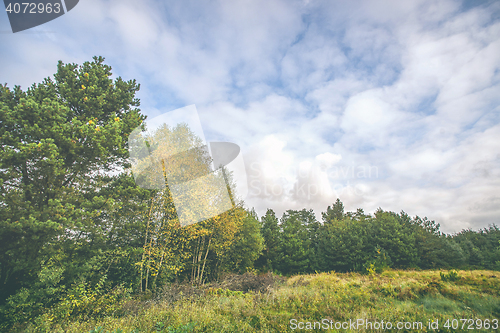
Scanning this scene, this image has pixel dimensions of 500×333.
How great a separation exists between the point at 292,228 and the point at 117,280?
29186 millimetres

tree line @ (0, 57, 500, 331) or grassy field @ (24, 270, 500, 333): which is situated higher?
tree line @ (0, 57, 500, 331)

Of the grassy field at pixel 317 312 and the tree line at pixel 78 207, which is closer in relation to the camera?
the grassy field at pixel 317 312

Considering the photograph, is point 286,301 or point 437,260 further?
point 437,260

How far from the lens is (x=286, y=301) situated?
779cm

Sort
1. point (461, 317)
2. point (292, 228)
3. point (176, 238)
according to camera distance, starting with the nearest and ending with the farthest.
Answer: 1. point (461, 317)
2. point (176, 238)
3. point (292, 228)

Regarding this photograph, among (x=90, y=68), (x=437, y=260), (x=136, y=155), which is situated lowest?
(x=437, y=260)

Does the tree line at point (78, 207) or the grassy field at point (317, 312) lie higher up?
the tree line at point (78, 207)

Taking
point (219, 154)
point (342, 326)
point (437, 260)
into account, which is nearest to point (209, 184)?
point (219, 154)

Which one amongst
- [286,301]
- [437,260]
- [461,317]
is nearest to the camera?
[461,317]

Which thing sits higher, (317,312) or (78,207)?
(78,207)

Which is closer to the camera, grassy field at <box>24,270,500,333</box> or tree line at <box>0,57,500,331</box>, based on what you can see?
grassy field at <box>24,270,500,333</box>

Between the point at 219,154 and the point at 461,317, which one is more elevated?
the point at 219,154

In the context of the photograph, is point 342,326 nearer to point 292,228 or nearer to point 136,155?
point 136,155

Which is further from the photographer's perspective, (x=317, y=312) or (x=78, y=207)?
(x=78, y=207)
